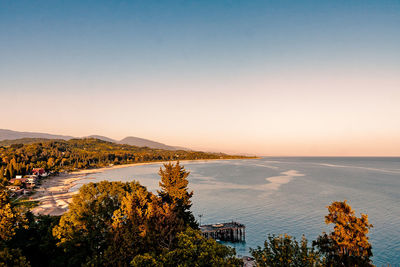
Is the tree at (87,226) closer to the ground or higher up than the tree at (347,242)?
closer to the ground

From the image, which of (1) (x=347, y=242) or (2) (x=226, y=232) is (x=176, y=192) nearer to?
(2) (x=226, y=232)

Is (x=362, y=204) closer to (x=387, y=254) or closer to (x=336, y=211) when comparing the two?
(x=387, y=254)

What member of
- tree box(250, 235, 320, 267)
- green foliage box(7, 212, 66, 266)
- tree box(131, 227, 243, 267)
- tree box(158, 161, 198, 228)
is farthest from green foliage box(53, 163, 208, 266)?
tree box(250, 235, 320, 267)

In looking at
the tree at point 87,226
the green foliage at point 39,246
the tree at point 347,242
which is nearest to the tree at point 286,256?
the tree at point 347,242

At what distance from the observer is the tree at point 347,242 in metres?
18.4

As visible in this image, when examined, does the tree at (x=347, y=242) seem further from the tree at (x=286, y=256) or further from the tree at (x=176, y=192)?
the tree at (x=176, y=192)

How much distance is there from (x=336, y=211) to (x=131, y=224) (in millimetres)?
20832

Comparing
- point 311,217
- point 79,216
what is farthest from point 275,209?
point 79,216

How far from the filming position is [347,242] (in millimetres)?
18641

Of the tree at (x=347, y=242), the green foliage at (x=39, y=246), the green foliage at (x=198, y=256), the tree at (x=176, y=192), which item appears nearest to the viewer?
the green foliage at (x=198, y=256)

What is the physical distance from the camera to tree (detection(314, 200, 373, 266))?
18.4 metres

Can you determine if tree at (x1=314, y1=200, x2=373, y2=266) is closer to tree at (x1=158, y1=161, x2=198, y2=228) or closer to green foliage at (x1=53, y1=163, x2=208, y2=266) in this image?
green foliage at (x1=53, y1=163, x2=208, y2=266)

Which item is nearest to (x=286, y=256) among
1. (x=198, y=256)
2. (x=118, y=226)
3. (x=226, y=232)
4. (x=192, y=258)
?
(x=198, y=256)

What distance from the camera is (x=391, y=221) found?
59781 mm
